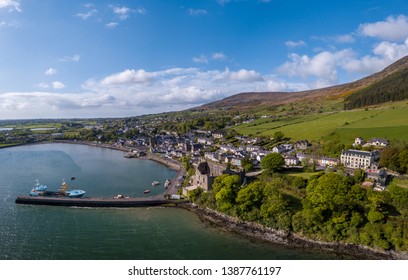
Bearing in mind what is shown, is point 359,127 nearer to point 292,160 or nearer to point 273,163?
point 292,160

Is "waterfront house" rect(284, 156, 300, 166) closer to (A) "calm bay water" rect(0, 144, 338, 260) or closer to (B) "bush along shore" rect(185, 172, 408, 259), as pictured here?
(B) "bush along shore" rect(185, 172, 408, 259)

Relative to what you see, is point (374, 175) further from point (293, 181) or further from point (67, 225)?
point (67, 225)

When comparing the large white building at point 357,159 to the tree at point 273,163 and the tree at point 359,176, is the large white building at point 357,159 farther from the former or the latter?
the tree at point 273,163

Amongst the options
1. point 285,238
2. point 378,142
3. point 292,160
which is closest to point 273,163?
point 292,160

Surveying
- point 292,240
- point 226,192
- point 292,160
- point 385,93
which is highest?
point 385,93

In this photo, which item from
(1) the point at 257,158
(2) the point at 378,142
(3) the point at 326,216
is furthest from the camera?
(1) the point at 257,158

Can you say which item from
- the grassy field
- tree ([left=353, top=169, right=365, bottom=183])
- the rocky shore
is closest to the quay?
the rocky shore
